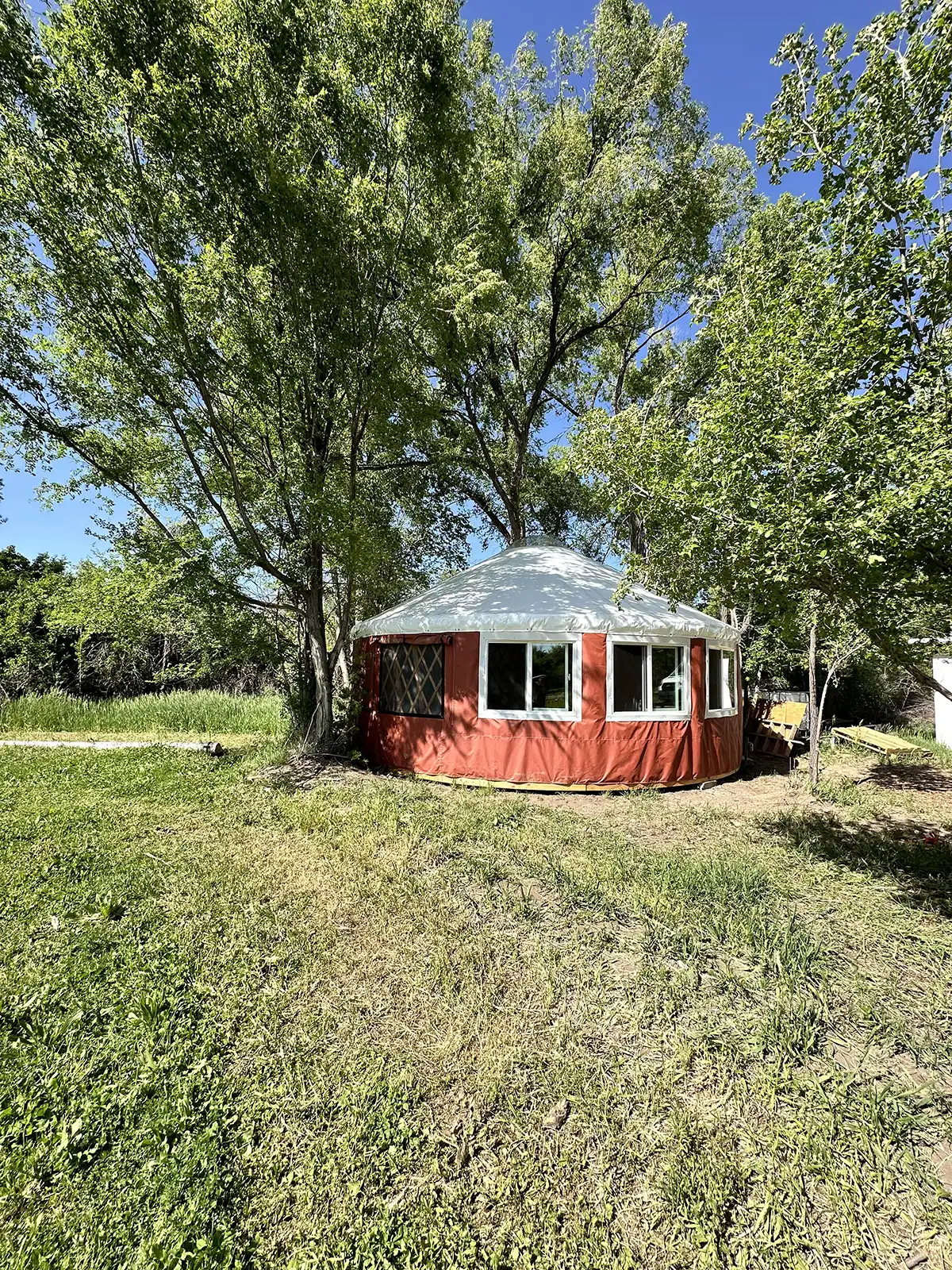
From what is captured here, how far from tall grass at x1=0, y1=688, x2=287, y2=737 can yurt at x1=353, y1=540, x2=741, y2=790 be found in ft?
14.3

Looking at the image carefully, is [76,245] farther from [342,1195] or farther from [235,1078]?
[342,1195]

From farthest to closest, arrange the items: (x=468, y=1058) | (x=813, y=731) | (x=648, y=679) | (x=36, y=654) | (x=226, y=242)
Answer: (x=36, y=654) → (x=813, y=731) → (x=648, y=679) → (x=226, y=242) → (x=468, y=1058)

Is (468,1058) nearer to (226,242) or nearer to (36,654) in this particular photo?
(226,242)

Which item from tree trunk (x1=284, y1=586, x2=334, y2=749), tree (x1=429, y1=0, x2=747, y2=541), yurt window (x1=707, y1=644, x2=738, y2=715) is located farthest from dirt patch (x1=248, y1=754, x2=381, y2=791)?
tree (x1=429, y1=0, x2=747, y2=541)

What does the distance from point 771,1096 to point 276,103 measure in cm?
966

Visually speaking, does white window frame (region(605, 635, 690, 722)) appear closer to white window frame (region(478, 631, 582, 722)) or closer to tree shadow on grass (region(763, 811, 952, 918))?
white window frame (region(478, 631, 582, 722))

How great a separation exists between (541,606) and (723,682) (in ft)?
10.9

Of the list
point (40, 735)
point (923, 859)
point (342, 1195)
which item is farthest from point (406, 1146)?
point (40, 735)

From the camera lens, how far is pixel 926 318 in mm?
3301

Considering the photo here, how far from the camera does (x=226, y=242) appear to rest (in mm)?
6344

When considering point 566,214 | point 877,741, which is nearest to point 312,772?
point 877,741

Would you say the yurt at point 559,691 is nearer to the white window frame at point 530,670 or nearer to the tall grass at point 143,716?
the white window frame at point 530,670

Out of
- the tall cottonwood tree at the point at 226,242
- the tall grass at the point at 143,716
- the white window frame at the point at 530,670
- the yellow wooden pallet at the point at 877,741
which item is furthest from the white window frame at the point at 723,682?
the tall grass at the point at 143,716

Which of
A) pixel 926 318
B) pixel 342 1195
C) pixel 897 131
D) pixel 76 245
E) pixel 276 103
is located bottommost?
pixel 342 1195
